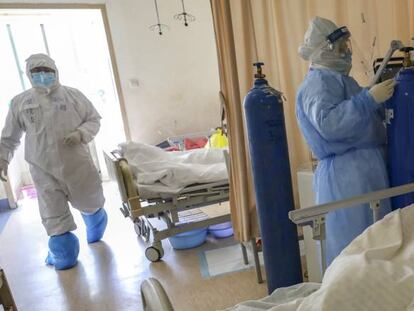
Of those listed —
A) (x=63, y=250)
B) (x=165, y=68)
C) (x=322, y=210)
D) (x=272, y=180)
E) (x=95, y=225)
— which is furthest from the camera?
(x=165, y=68)

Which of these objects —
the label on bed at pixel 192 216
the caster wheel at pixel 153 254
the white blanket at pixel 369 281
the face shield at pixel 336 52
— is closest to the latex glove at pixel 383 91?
the face shield at pixel 336 52

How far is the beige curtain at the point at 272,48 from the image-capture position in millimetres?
1832

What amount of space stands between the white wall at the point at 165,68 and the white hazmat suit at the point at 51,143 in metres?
1.90

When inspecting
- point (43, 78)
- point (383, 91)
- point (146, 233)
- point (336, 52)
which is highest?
point (43, 78)

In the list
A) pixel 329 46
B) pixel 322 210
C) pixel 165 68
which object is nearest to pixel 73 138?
pixel 329 46

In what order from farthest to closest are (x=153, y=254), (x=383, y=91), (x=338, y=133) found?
(x=153, y=254), (x=338, y=133), (x=383, y=91)

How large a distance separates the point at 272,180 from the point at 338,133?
1.16 feet

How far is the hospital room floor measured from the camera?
7.11ft

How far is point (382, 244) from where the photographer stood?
3.26 feet

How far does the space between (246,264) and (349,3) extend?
5.48 ft

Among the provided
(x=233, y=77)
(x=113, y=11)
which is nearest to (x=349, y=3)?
(x=233, y=77)

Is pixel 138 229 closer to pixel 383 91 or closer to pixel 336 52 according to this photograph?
pixel 336 52

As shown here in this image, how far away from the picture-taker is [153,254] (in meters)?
2.67

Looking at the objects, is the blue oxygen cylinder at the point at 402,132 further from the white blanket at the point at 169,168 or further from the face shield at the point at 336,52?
the white blanket at the point at 169,168
